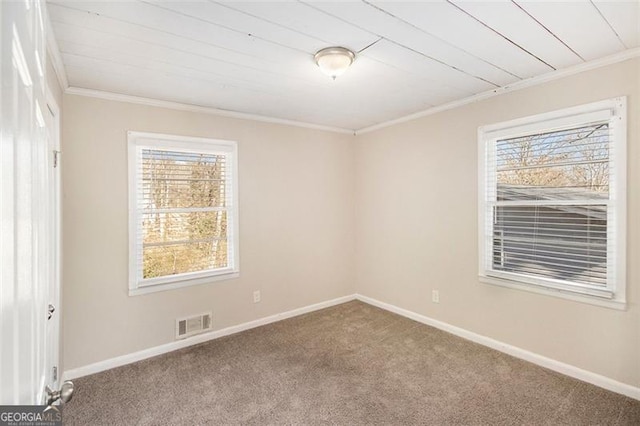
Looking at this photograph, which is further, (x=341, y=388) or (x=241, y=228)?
(x=241, y=228)

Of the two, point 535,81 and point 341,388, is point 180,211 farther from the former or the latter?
point 535,81

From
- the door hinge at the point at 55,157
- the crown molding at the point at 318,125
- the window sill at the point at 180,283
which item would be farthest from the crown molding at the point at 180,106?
the window sill at the point at 180,283

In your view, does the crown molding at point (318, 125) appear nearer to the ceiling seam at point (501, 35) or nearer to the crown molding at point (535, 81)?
the crown molding at point (535, 81)

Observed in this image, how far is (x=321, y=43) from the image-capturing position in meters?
2.03

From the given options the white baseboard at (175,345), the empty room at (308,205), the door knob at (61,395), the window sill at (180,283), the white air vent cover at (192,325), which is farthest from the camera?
the white air vent cover at (192,325)

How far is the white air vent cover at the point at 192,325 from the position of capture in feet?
10.4

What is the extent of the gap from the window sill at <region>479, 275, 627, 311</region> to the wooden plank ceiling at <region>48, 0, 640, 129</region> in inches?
69.3

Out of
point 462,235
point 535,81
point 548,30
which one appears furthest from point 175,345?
point 535,81

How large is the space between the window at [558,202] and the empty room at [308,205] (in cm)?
2

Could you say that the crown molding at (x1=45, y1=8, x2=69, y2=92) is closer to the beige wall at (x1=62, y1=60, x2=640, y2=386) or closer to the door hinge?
the beige wall at (x1=62, y1=60, x2=640, y2=386)

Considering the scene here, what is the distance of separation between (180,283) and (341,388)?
6.01 ft

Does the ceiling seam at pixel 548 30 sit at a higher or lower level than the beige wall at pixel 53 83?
higher

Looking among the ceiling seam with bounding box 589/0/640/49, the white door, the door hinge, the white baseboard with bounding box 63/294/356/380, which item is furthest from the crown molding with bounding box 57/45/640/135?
the white baseboard with bounding box 63/294/356/380

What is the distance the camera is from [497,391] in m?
2.38
